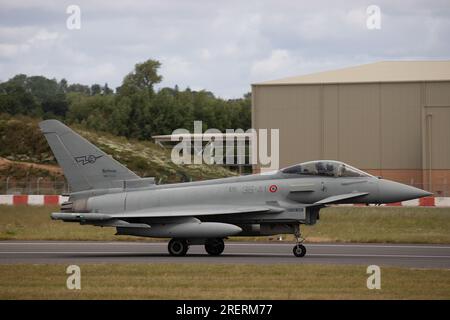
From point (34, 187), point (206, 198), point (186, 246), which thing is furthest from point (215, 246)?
point (34, 187)

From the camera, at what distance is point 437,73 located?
185 ft

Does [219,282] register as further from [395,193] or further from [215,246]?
[395,193]

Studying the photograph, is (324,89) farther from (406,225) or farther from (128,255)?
(128,255)

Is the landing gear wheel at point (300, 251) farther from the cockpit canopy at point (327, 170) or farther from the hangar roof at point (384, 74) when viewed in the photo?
the hangar roof at point (384, 74)

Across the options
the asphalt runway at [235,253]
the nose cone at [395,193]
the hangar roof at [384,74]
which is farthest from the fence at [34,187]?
the nose cone at [395,193]

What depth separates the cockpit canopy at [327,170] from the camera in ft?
74.8

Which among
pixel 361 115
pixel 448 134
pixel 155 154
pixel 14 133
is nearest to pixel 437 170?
pixel 448 134

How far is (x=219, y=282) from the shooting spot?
16703 mm

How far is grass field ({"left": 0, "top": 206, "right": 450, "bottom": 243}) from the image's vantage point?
29312 mm

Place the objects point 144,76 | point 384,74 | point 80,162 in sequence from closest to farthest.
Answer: point 80,162 → point 384,74 → point 144,76

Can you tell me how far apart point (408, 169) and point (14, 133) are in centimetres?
2509

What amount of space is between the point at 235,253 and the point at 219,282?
711 centimetres

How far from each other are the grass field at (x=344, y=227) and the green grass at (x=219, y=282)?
10.3 meters

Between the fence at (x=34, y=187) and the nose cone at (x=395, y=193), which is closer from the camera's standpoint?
the nose cone at (x=395, y=193)
